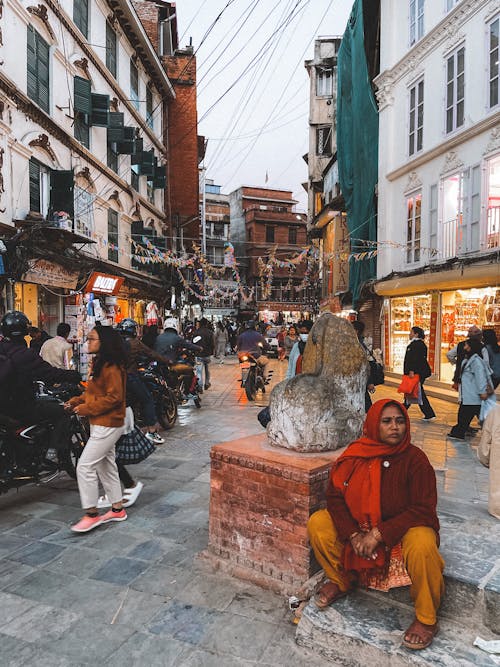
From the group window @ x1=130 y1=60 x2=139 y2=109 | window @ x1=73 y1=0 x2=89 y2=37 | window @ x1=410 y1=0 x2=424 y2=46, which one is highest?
window @ x1=130 y1=60 x2=139 y2=109

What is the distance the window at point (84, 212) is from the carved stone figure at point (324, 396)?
1172 centimetres

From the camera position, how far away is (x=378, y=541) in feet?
8.05

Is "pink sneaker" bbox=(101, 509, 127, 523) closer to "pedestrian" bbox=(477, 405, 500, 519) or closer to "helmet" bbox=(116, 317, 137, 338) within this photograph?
"pedestrian" bbox=(477, 405, 500, 519)

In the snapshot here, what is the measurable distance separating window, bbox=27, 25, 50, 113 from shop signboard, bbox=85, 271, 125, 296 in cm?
467

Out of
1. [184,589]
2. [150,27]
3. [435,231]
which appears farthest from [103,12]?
[184,589]

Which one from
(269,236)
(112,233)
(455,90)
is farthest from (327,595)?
(269,236)

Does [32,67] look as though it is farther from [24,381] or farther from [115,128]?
[24,381]

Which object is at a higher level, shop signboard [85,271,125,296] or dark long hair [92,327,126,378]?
shop signboard [85,271,125,296]

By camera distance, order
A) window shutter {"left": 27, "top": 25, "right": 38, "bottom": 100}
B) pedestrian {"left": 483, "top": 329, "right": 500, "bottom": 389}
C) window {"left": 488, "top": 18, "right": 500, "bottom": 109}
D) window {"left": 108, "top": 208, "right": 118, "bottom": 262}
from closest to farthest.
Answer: pedestrian {"left": 483, "top": 329, "right": 500, "bottom": 389} → window {"left": 488, "top": 18, "right": 500, "bottom": 109} → window shutter {"left": 27, "top": 25, "right": 38, "bottom": 100} → window {"left": 108, "top": 208, "right": 118, "bottom": 262}

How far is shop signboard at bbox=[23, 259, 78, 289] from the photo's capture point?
11.0m

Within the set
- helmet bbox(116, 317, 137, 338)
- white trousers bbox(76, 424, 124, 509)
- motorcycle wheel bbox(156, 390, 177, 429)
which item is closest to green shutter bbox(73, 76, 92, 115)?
helmet bbox(116, 317, 137, 338)

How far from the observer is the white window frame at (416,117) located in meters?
13.6

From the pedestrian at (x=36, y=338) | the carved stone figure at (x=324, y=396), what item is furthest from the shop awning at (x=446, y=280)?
the pedestrian at (x=36, y=338)

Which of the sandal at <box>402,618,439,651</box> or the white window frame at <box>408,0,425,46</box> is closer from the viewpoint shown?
the sandal at <box>402,618,439,651</box>
